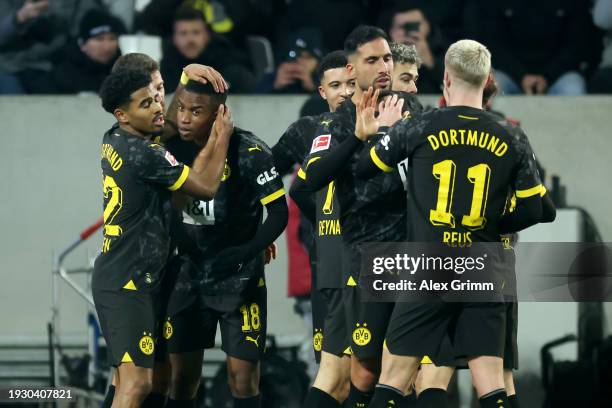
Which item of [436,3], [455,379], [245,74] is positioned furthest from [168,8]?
[455,379]

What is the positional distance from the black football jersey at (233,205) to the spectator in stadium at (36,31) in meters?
4.46

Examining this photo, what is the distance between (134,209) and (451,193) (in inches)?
66.3

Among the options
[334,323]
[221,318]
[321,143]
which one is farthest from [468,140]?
[221,318]

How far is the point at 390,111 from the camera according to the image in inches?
271

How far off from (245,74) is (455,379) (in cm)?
295

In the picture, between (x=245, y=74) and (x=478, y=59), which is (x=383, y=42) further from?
(x=245, y=74)

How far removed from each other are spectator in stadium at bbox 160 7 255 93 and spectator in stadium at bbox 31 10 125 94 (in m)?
0.47

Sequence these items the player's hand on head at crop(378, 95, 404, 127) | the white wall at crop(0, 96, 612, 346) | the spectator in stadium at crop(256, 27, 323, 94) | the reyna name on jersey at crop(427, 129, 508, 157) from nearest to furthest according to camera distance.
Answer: the reyna name on jersey at crop(427, 129, 508, 157) → the player's hand on head at crop(378, 95, 404, 127) → the white wall at crop(0, 96, 612, 346) → the spectator in stadium at crop(256, 27, 323, 94)

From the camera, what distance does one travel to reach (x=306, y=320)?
33.8 feet

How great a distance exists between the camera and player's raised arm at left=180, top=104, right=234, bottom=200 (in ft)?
23.2

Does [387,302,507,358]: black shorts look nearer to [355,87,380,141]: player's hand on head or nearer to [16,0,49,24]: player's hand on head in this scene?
[355,87,380,141]: player's hand on head

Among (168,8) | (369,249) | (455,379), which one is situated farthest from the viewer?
(168,8)

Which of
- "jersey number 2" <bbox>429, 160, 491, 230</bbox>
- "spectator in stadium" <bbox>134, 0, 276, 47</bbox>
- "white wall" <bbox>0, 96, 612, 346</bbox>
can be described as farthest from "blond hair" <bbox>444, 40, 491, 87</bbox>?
"spectator in stadium" <bbox>134, 0, 276, 47</bbox>

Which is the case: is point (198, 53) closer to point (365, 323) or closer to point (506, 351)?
point (365, 323)
